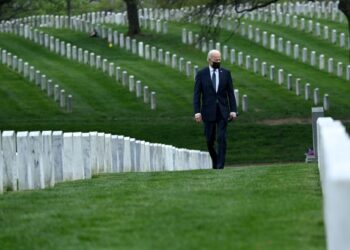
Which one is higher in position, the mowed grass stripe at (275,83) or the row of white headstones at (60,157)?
the row of white headstones at (60,157)

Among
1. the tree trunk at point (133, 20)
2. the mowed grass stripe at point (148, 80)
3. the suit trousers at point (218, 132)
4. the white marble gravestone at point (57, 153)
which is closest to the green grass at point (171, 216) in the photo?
the white marble gravestone at point (57, 153)

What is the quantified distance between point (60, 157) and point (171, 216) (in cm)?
562

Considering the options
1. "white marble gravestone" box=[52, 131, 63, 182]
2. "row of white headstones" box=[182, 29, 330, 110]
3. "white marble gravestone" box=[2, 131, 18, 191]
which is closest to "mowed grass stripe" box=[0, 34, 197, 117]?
"row of white headstones" box=[182, 29, 330, 110]

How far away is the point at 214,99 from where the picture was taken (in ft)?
62.7

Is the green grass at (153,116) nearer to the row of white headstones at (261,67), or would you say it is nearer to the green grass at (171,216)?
the row of white headstones at (261,67)

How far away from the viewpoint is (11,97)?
44.3 meters

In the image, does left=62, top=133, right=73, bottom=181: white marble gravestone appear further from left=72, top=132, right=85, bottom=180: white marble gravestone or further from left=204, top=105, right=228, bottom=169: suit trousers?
left=204, top=105, right=228, bottom=169: suit trousers

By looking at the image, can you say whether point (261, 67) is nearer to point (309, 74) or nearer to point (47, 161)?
point (309, 74)

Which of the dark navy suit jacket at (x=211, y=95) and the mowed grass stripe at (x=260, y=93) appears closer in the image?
the dark navy suit jacket at (x=211, y=95)

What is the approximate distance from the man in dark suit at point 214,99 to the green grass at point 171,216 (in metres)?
5.03

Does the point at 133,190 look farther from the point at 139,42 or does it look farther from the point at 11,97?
the point at 139,42

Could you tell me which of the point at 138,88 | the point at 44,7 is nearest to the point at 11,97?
the point at 138,88

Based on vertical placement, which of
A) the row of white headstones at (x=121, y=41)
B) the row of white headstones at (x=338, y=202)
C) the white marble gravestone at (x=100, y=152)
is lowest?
the row of white headstones at (x=121, y=41)

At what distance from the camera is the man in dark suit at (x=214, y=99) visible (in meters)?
19.0
